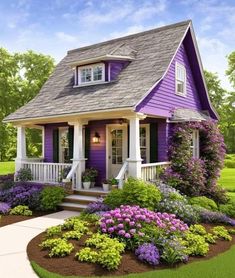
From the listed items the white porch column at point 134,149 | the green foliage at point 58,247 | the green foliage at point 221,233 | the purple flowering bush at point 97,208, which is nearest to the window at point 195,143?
the white porch column at point 134,149

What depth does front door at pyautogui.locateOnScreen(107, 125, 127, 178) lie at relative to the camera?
13.5 m

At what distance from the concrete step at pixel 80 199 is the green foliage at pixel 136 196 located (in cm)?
135

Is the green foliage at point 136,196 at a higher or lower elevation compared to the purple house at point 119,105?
lower

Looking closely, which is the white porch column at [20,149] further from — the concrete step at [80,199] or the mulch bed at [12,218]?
the mulch bed at [12,218]

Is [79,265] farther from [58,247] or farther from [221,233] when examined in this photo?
[221,233]

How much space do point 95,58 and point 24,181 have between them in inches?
228

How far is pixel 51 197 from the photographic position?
10.7 metres

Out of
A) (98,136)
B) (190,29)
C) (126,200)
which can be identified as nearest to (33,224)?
(126,200)

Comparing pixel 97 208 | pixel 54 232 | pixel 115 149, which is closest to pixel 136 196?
pixel 97 208

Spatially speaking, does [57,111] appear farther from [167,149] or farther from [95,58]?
[167,149]

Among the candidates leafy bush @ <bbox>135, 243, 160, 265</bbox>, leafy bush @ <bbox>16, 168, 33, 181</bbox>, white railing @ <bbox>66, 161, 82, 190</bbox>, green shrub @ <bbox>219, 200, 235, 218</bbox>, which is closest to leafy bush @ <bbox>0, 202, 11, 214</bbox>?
white railing @ <bbox>66, 161, 82, 190</bbox>

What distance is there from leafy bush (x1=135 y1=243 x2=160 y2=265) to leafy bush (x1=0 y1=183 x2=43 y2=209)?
5.44 meters

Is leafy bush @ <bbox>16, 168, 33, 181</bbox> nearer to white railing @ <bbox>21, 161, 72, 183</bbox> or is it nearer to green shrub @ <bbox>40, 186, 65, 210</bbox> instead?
white railing @ <bbox>21, 161, 72, 183</bbox>

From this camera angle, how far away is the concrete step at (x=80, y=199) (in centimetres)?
1077
